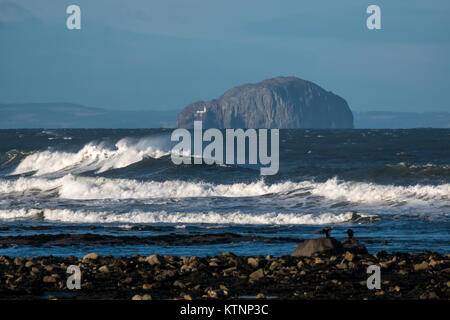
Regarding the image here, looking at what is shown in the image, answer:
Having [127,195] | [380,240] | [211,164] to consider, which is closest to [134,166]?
[211,164]

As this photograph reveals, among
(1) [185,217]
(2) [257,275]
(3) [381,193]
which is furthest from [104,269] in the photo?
(3) [381,193]

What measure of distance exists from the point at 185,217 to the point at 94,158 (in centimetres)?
2738

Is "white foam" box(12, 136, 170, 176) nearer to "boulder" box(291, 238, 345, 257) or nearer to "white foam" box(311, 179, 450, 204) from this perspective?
"white foam" box(311, 179, 450, 204)

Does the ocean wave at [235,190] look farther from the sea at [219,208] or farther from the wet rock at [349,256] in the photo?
the wet rock at [349,256]

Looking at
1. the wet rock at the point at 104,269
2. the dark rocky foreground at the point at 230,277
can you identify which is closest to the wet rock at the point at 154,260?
the dark rocky foreground at the point at 230,277

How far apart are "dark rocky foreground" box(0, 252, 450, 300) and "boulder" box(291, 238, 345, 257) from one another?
0.43 m

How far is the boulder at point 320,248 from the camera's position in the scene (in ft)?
45.2

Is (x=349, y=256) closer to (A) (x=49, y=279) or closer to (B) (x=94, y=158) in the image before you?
(A) (x=49, y=279)

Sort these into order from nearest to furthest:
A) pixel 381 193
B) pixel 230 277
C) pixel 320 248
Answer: pixel 230 277
pixel 320 248
pixel 381 193

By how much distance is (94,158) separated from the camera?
49719 mm
